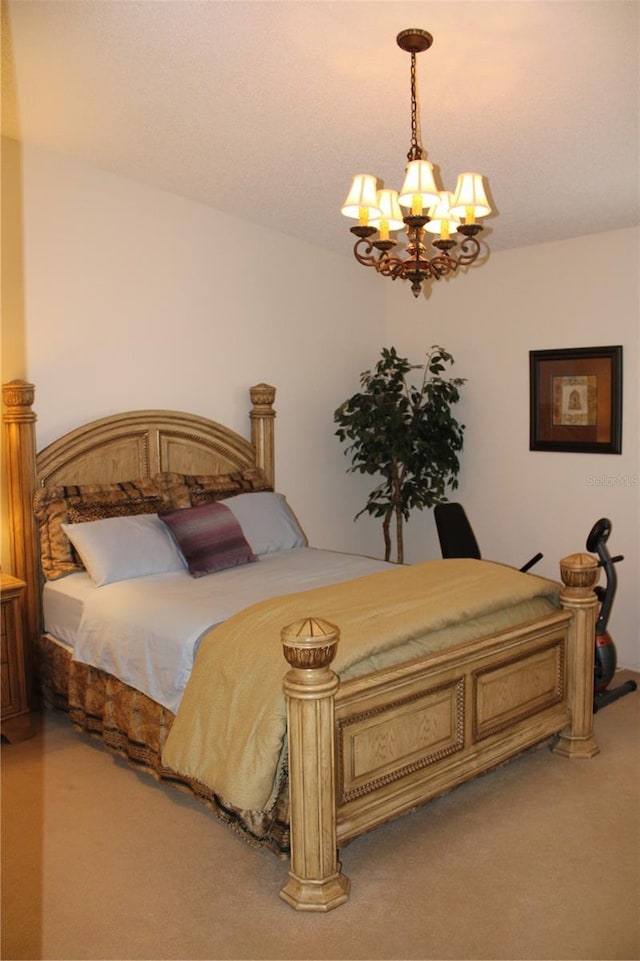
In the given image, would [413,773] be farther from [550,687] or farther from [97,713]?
[97,713]

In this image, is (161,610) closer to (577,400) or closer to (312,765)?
(312,765)

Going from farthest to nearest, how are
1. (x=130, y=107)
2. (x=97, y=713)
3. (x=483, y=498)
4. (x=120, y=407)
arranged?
(x=483, y=498)
(x=120, y=407)
(x=97, y=713)
(x=130, y=107)

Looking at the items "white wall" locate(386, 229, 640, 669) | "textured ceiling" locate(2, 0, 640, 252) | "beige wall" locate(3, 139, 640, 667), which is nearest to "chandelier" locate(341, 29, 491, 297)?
"textured ceiling" locate(2, 0, 640, 252)

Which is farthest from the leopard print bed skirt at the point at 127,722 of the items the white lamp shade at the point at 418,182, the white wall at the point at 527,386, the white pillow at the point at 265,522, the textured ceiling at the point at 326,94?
the white wall at the point at 527,386

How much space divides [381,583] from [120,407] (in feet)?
6.08

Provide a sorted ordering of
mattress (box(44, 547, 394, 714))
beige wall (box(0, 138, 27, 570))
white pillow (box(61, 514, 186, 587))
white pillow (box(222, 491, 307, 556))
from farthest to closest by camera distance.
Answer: white pillow (box(222, 491, 307, 556)), beige wall (box(0, 138, 27, 570)), white pillow (box(61, 514, 186, 587)), mattress (box(44, 547, 394, 714))

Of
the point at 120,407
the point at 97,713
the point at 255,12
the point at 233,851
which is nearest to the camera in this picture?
the point at 255,12

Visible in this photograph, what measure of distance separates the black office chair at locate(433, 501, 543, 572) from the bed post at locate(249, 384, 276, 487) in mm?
1133

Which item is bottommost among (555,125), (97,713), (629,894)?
(629,894)

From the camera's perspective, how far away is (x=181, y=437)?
174 inches

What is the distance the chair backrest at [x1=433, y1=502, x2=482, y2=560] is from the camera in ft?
14.5

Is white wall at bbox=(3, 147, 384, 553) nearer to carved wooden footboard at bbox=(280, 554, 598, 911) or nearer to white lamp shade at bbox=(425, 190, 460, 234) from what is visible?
white lamp shade at bbox=(425, 190, 460, 234)

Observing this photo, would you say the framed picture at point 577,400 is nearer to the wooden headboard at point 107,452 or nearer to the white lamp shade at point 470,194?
the wooden headboard at point 107,452

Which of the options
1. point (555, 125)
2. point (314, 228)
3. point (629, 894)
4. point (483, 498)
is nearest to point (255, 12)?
point (555, 125)
